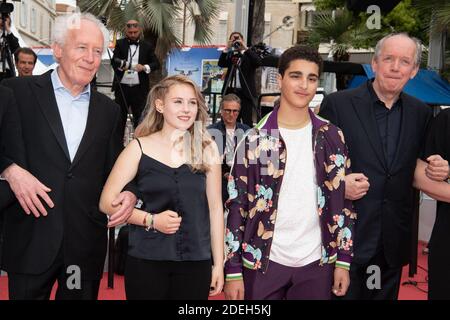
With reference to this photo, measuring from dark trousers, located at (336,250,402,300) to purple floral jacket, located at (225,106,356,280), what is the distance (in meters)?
0.37

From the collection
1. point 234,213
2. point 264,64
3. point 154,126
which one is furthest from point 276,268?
point 264,64

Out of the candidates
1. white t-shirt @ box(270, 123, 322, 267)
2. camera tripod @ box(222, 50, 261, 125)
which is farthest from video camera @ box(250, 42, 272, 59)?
white t-shirt @ box(270, 123, 322, 267)

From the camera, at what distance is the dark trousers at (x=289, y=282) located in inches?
103

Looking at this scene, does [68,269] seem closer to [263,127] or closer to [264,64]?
[263,127]

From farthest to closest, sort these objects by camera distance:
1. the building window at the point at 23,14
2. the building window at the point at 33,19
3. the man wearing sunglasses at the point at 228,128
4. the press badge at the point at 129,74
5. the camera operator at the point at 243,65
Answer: the building window at the point at 33,19, the building window at the point at 23,14, the press badge at the point at 129,74, the camera operator at the point at 243,65, the man wearing sunglasses at the point at 228,128

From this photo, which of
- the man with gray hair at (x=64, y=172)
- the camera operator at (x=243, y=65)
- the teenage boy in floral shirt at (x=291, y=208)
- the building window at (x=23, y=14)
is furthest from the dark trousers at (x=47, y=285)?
the building window at (x=23, y=14)

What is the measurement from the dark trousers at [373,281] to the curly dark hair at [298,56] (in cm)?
106

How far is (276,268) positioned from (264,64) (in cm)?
572

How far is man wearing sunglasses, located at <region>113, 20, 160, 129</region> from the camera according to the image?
8398 mm

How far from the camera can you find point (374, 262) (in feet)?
10.1

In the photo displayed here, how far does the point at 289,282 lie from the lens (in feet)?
8.68

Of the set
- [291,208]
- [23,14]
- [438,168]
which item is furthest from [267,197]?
[23,14]

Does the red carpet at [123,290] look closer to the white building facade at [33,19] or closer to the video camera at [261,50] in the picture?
the video camera at [261,50]

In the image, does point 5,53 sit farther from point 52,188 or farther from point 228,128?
point 52,188
